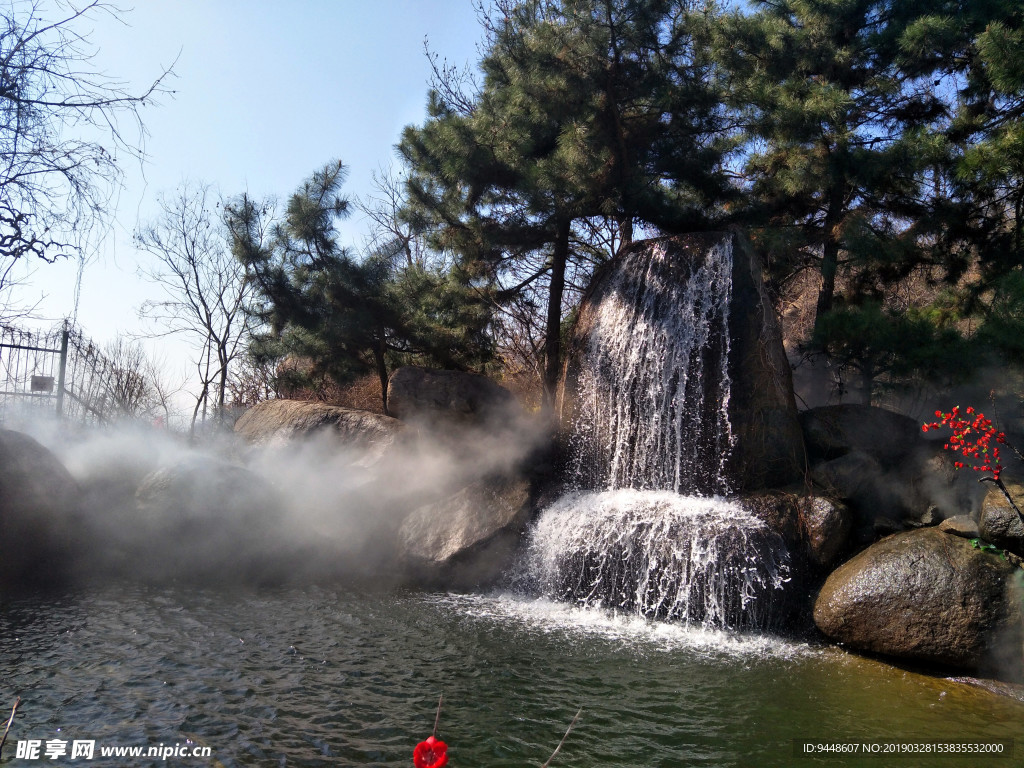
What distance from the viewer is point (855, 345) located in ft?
27.8

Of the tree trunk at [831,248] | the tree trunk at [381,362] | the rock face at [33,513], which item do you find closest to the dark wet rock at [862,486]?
the tree trunk at [831,248]

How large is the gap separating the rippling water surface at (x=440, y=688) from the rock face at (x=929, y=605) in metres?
0.27

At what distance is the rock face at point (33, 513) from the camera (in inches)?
294

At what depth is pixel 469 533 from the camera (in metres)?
8.27

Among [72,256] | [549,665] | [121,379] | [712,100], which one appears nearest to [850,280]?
[712,100]

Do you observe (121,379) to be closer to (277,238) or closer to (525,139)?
(277,238)

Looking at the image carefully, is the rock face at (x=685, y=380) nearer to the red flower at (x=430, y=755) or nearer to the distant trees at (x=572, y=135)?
the distant trees at (x=572, y=135)

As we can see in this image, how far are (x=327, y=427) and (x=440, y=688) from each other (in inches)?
250

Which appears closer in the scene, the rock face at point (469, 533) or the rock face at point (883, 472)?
the rock face at point (883, 472)

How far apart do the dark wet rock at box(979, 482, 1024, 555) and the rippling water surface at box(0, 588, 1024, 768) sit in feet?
4.76

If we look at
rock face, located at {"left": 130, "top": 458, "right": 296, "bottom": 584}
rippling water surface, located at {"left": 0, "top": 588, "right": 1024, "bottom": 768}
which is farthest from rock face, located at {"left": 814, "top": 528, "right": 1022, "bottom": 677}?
rock face, located at {"left": 130, "top": 458, "right": 296, "bottom": 584}

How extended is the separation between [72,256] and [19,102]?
2.92 ft

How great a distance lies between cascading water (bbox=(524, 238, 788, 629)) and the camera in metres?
6.81

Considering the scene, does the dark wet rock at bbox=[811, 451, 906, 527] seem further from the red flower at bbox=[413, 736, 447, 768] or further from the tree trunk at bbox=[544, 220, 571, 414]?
the red flower at bbox=[413, 736, 447, 768]
